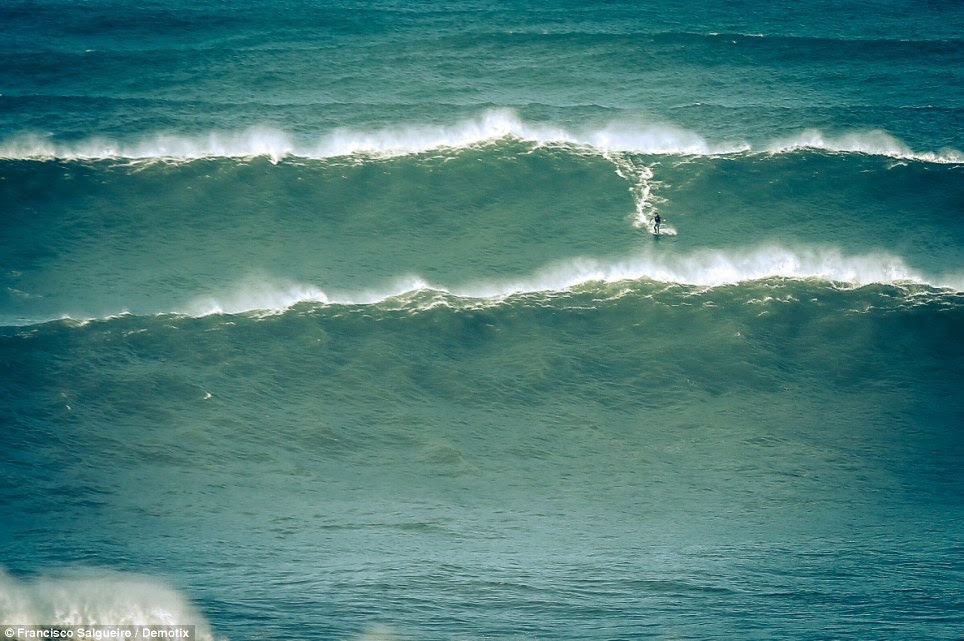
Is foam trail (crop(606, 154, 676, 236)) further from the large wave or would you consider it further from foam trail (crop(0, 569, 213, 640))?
foam trail (crop(0, 569, 213, 640))

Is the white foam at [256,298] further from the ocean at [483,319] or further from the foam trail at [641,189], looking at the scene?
the foam trail at [641,189]

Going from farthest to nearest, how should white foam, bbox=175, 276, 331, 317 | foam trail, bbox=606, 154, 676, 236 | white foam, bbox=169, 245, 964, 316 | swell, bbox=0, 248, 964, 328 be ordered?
foam trail, bbox=606, 154, 676, 236 → white foam, bbox=169, 245, 964, 316 → swell, bbox=0, 248, 964, 328 → white foam, bbox=175, 276, 331, 317

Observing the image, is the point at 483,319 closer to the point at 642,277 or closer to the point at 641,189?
the point at 642,277

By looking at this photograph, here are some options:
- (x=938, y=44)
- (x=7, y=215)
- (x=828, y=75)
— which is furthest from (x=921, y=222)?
(x=7, y=215)

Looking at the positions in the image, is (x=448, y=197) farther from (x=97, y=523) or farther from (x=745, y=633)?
(x=745, y=633)

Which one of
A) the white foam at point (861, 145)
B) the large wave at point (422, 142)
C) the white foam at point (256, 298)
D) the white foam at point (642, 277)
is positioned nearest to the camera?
the white foam at point (256, 298)

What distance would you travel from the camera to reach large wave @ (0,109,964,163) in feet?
124

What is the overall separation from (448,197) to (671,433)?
11762mm

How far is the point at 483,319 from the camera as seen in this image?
3105 cm

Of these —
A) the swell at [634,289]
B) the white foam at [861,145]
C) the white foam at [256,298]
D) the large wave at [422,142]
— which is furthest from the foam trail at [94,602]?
the white foam at [861,145]

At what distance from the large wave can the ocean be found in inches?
5.5

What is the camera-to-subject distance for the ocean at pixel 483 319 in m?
22.8

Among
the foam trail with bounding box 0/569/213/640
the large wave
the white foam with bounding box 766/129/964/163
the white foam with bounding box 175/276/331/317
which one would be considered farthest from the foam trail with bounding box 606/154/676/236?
the foam trail with bounding box 0/569/213/640

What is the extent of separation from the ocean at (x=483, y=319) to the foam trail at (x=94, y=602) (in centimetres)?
7
